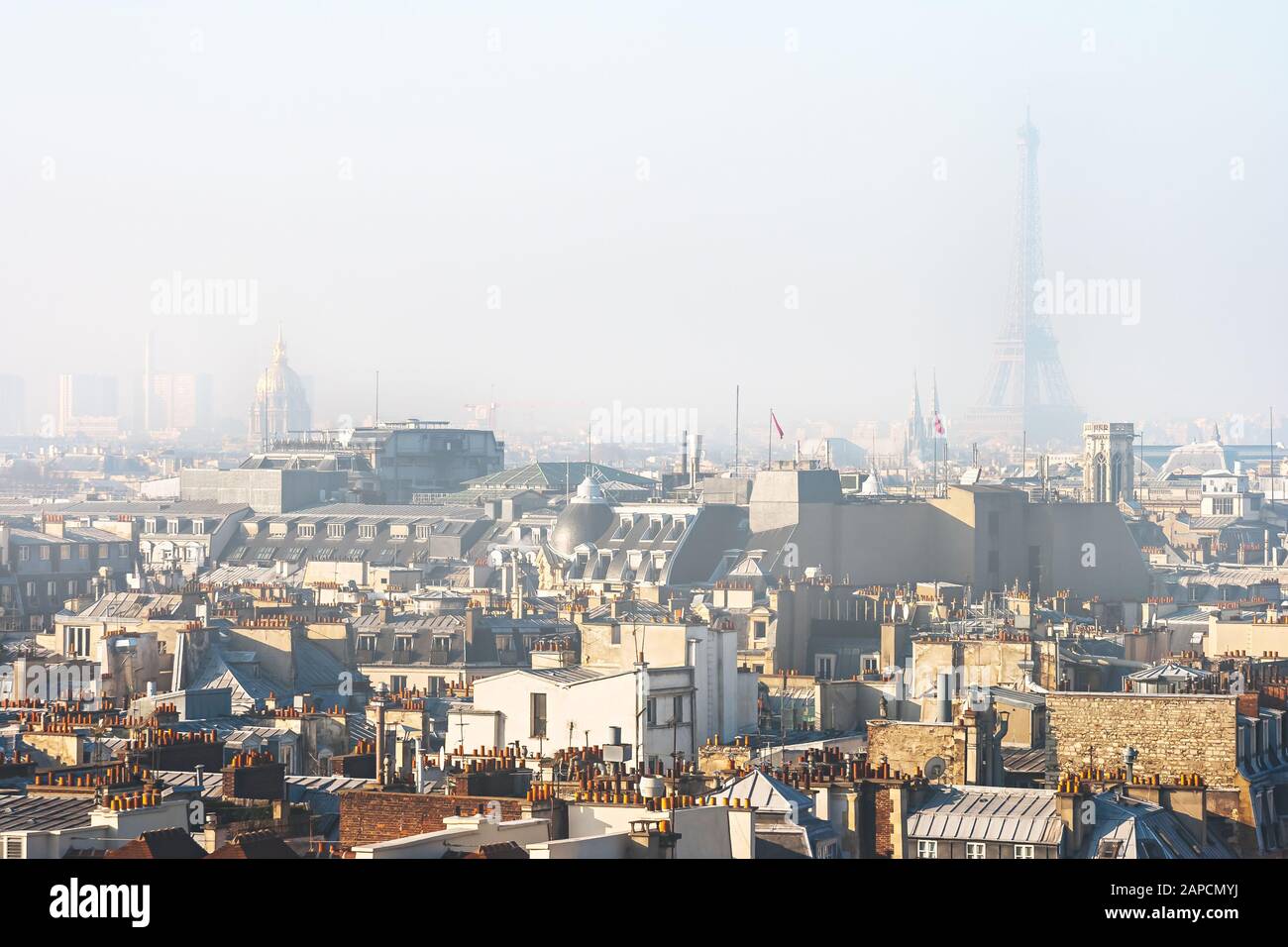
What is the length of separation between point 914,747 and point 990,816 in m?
4.41

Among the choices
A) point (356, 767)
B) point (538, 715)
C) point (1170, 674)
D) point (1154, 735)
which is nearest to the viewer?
point (1154, 735)

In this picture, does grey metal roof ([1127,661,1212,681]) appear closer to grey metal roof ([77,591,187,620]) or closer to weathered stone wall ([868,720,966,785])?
weathered stone wall ([868,720,966,785])

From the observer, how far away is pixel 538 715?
31.4m

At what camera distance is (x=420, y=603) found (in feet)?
205

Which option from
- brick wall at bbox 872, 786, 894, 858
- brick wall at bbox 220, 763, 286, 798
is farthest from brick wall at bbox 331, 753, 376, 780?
brick wall at bbox 872, 786, 894, 858

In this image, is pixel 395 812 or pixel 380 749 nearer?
pixel 395 812

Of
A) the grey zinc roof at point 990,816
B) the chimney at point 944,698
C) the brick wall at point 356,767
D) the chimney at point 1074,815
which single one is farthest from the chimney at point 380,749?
the chimney at point 1074,815

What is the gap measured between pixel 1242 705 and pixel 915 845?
8.29 m

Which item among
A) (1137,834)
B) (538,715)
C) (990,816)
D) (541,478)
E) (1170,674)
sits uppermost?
(541,478)

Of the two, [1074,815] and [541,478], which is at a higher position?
[541,478]

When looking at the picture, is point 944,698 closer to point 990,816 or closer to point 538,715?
point 538,715

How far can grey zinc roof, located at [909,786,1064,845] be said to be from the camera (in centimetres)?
2384

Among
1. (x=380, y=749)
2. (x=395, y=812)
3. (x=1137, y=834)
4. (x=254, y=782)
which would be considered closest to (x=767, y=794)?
(x=1137, y=834)
